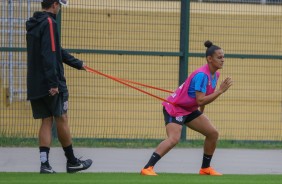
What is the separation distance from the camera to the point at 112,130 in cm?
1366

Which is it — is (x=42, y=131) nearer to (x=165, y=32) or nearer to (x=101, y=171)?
(x=101, y=171)

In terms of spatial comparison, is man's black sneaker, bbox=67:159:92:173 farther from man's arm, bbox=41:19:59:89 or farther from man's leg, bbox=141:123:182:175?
man's arm, bbox=41:19:59:89

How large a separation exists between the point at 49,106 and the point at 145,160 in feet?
9.33

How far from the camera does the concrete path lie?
421 inches

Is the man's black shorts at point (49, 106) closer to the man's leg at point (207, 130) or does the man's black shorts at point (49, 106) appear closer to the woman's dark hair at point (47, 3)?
the woman's dark hair at point (47, 3)

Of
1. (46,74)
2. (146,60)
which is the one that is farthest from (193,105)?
(146,60)

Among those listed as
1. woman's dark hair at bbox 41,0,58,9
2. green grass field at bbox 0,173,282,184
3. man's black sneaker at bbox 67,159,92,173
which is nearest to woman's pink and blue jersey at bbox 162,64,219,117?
green grass field at bbox 0,173,282,184

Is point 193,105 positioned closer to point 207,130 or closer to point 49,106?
point 207,130

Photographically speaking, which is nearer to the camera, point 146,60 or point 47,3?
point 47,3

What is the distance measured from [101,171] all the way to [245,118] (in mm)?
4557

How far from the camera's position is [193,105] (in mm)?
9508

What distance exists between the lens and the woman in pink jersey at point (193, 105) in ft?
30.5

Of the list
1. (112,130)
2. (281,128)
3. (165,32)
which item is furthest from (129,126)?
(281,128)

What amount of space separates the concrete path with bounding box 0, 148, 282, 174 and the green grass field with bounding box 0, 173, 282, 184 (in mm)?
1013
